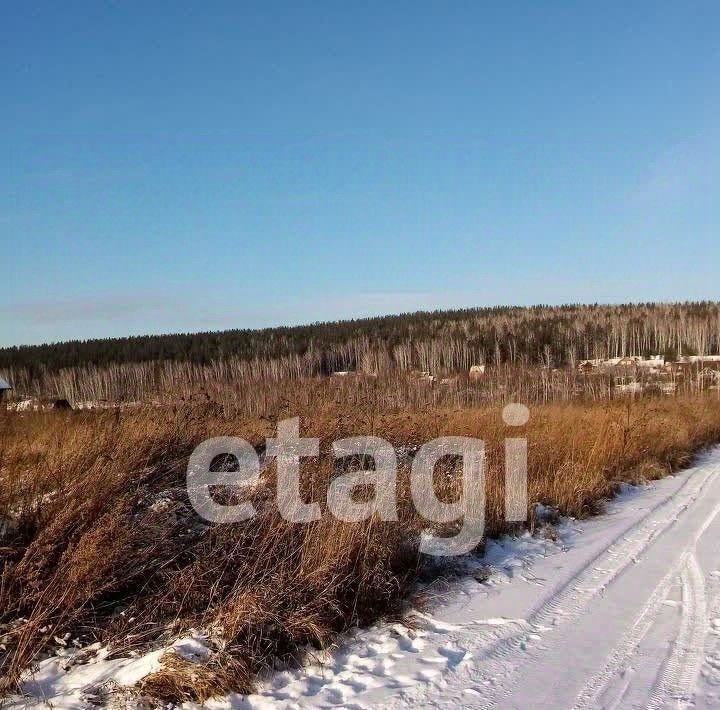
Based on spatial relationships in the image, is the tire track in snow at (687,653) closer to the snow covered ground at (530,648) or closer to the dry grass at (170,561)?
the snow covered ground at (530,648)

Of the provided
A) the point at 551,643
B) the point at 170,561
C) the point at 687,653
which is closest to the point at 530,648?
the point at 551,643

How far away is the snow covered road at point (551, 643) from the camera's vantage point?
307 centimetres

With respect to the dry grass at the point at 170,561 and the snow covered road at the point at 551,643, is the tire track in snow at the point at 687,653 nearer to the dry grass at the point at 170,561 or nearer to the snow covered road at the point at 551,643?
the snow covered road at the point at 551,643

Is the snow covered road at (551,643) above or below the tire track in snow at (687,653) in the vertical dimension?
below

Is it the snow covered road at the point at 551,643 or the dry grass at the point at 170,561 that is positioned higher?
the dry grass at the point at 170,561

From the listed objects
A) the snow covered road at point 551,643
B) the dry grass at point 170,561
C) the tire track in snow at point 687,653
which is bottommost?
the snow covered road at point 551,643

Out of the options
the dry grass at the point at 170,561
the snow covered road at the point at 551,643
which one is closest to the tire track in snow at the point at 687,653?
the snow covered road at the point at 551,643

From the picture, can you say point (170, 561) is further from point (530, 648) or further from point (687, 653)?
point (687, 653)

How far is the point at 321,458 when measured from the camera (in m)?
6.10

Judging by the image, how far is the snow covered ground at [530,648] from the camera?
3.06 meters

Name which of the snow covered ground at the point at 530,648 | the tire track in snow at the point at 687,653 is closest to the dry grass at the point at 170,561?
the snow covered ground at the point at 530,648

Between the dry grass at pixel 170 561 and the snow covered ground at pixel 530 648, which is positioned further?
the dry grass at pixel 170 561

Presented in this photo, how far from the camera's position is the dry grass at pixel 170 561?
343 cm

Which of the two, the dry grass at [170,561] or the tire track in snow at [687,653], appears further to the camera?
the dry grass at [170,561]
